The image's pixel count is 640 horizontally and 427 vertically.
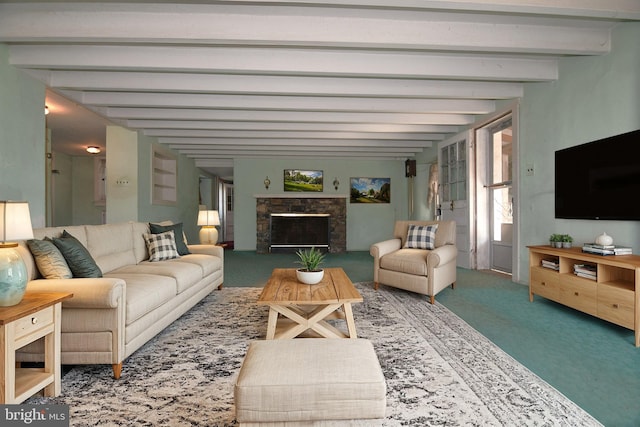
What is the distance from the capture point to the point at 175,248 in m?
4.03

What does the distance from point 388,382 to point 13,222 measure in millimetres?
2294

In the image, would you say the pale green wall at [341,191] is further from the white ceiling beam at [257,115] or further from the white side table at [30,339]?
the white side table at [30,339]

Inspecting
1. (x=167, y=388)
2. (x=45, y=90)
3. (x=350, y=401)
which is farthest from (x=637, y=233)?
(x=45, y=90)

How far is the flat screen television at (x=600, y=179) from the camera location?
309cm

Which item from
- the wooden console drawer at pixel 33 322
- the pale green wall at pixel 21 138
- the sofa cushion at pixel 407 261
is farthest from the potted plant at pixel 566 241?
the pale green wall at pixel 21 138

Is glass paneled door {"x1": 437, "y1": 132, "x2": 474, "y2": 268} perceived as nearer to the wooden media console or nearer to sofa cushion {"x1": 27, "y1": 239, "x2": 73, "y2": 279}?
the wooden media console

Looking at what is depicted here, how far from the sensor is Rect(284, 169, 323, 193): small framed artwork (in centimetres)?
903

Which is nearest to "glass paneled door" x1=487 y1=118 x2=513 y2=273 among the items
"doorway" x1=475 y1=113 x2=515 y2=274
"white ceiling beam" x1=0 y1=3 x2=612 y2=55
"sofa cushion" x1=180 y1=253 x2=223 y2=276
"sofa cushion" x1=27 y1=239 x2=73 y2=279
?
"doorway" x1=475 y1=113 x2=515 y2=274

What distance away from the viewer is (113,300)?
6.73 ft

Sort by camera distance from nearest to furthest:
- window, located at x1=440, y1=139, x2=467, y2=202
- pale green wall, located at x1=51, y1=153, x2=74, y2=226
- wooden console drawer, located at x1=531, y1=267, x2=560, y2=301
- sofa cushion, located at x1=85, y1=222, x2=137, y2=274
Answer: sofa cushion, located at x1=85, y1=222, x2=137, y2=274 → wooden console drawer, located at x1=531, y1=267, x2=560, y2=301 → window, located at x1=440, y1=139, x2=467, y2=202 → pale green wall, located at x1=51, y1=153, x2=74, y2=226

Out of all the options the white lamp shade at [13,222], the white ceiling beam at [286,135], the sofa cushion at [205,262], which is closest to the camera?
the white lamp shade at [13,222]

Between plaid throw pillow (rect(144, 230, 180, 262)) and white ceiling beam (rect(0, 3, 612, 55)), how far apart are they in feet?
6.78

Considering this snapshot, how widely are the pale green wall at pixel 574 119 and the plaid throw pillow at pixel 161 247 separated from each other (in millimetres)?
4602

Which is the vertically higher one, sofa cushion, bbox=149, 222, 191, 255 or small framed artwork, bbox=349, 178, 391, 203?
small framed artwork, bbox=349, 178, 391, 203
